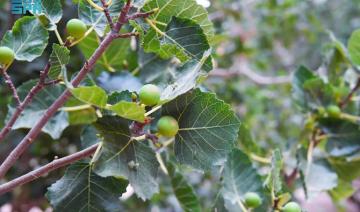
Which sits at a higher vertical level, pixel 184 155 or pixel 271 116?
pixel 184 155

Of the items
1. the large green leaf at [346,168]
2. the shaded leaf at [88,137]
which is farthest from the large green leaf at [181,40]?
the large green leaf at [346,168]

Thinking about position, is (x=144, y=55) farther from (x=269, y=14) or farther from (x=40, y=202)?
(x=269, y=14)

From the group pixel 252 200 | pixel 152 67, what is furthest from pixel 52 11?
pixel 252 200

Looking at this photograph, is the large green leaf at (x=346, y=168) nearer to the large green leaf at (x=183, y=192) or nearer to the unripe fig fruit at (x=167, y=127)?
the large green leaf at (x=183, y=192)

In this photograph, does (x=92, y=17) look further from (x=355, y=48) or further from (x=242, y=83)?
(x=242, y=83)

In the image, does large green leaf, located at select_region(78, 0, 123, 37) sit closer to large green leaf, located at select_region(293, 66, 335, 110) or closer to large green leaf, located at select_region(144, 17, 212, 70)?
large green leaf, located at select_region(144, 17, 212, 70)

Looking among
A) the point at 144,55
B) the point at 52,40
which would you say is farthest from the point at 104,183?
the point at 52,40

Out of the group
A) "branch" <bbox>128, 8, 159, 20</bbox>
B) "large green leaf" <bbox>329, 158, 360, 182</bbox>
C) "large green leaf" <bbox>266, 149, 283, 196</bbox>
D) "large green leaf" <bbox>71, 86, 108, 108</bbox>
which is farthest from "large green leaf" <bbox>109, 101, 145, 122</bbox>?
"large green leaf" <bbox>329, 158, 360, 182</bbox>
